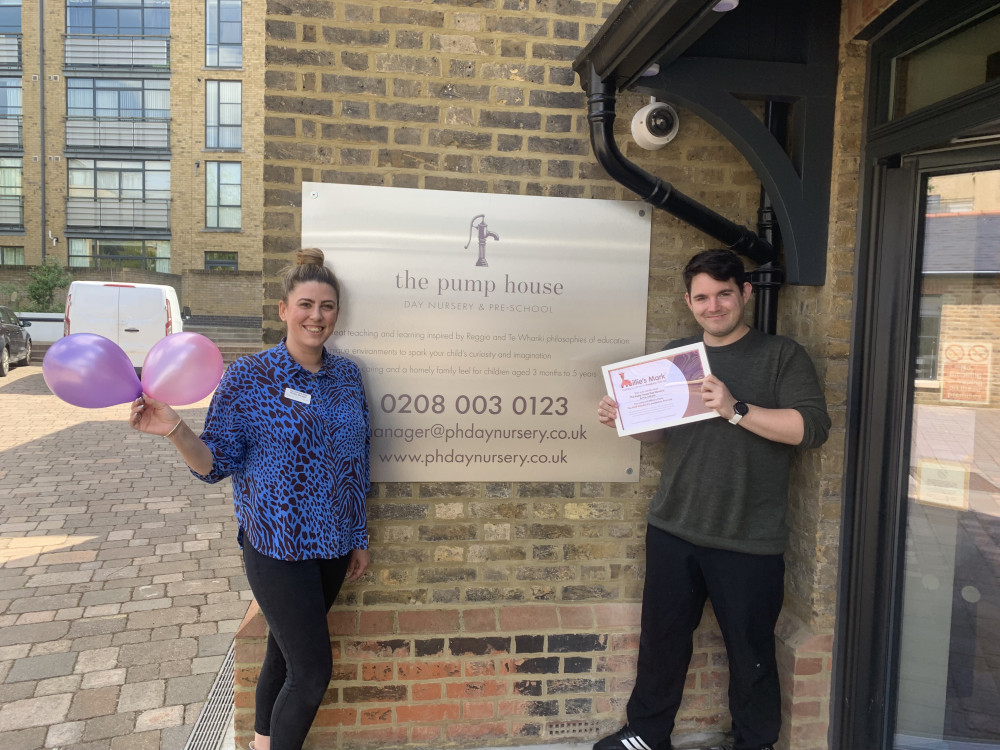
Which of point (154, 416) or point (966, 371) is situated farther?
point (966, 371)

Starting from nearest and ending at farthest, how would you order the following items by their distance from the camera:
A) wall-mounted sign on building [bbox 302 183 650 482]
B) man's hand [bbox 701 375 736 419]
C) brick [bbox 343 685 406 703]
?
man's hand [bbox 701 375 736 419] < wall-mounted sign on building [bbox 302 183 650 482] < brick [bbox 343 685 406 703]

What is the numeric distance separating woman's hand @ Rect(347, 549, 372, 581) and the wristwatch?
1.46 m

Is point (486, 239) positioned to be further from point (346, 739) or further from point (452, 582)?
point (346, 739)

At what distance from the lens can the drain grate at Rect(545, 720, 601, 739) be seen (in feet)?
10.3

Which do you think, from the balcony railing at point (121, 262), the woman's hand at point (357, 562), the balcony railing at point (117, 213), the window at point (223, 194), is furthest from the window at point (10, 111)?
the woman's hand at point (357, 562)

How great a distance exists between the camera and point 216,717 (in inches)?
134

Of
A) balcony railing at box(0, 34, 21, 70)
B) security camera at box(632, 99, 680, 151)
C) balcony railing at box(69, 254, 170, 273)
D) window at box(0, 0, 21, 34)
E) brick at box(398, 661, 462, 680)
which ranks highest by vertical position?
window at box(0, 0, 21, 34)

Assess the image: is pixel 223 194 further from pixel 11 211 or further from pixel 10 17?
pixel 10 17

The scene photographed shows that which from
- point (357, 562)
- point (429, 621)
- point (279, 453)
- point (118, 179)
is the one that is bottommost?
point (429, 621)

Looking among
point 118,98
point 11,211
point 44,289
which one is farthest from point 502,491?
point 11,211

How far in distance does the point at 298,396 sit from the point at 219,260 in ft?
89.9

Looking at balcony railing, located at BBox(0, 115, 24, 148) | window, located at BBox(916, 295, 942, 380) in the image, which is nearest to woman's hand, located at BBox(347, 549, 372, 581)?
window, located at BBox(916, 295, 942, 380)

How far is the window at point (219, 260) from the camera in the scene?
2744 centimetres

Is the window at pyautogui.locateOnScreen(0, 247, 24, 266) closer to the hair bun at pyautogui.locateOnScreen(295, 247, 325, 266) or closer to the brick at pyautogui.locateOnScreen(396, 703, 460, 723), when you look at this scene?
the hair bun at pyautogui.locateOnScreen(295, 247, 325, 266)
